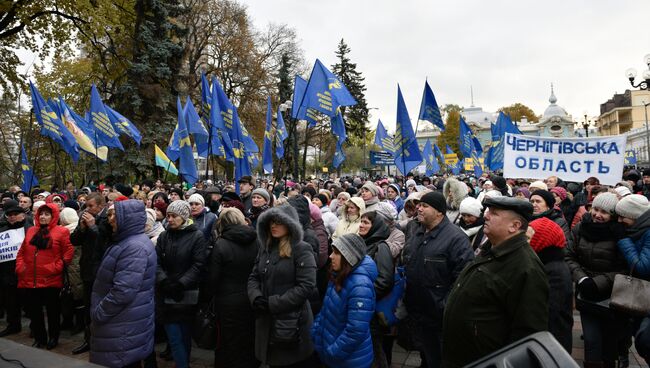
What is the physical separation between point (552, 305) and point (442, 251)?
952 mm

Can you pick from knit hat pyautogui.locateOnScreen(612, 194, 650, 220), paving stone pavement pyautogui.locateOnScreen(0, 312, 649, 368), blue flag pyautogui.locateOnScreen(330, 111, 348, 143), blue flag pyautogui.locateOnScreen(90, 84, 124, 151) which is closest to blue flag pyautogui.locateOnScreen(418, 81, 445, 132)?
blue flag pyautogui.locateOnScreen(330, 111, 348, 143)

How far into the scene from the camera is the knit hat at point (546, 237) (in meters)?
3.33

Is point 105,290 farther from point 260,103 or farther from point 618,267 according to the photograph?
point 260,103

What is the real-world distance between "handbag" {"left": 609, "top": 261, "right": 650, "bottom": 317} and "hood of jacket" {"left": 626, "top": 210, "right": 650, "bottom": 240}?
394 mm

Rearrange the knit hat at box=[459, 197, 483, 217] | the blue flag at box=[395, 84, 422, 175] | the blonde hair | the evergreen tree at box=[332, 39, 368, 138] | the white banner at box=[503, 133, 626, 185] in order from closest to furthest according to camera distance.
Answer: the blonde hair < the knit hat at box=[459, 197, 483, 217] < the white banner at box=[503, 133, 626, 185] < the blue flag at box=[395, 84, 422, 175] < the evergreen tree at box=[332, 39, 368, 138]

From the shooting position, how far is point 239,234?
12.7ft

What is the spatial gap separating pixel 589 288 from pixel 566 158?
4.17 meters

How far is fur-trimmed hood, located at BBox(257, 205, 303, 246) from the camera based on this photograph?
3.57 meters

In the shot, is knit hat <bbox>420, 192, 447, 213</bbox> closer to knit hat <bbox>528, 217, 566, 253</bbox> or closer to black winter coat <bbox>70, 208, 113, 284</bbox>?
knit hat <bbox>528, 217, 566, 253</bbox>

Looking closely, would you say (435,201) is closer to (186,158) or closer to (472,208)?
(472,208)

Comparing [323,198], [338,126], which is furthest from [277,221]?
[338,126]

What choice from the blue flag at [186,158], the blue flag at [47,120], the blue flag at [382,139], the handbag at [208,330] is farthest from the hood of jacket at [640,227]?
the blue flag at [382,139]

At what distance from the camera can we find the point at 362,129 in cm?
4616

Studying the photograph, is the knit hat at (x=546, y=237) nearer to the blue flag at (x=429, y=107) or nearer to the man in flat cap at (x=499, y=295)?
the man in flat cap at (x=499, y=295)
